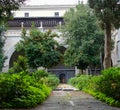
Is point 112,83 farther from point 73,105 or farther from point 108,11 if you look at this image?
point 108,11

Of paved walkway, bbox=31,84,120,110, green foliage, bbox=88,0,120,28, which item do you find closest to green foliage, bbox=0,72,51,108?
paved walkway, bbox=31,84,120,110

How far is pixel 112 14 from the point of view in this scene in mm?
21125

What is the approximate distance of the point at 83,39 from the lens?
4041cm

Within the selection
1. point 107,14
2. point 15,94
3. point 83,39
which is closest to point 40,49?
point 83,39

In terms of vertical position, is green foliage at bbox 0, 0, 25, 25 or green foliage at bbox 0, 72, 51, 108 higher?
green foliage at bbox 0, 0, 25, 25

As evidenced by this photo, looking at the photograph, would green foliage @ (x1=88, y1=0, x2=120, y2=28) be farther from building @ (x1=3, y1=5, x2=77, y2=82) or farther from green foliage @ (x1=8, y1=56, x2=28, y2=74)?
building @ (x1=3, y1=5, x2=77, y2=82)

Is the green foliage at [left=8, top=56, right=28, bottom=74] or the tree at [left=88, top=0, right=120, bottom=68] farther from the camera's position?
the green foliage at [left=8, top=56, right=28, bottom=74]

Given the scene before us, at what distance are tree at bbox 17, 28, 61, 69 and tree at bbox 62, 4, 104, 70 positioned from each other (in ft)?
8.40

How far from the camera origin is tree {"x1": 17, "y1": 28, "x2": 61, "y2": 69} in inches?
1479

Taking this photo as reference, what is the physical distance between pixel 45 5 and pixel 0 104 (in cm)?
5239

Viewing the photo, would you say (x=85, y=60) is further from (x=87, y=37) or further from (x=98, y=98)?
(x=98, y=98)

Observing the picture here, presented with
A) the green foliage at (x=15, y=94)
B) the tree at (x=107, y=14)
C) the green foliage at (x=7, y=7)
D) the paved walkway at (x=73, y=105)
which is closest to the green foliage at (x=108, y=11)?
the tree at (x=107, y=14)

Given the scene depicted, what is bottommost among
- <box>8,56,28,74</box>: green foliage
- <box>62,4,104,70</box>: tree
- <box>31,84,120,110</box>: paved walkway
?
<box>31,84,120,110</box>: paved walkway

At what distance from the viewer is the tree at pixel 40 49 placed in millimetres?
37562
